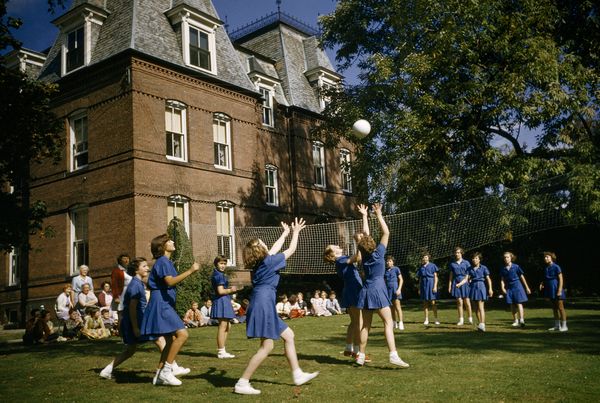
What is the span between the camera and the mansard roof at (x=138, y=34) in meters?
22.1

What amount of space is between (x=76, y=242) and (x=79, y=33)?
30.4 feet

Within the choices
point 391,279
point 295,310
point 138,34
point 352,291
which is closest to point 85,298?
point 391,279

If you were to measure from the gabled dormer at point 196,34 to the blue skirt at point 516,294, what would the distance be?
53.6 ft

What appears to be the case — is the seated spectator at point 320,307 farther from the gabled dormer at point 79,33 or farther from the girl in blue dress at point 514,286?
the gabled dormer at point 79,33

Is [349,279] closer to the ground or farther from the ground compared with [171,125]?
closer to the ground

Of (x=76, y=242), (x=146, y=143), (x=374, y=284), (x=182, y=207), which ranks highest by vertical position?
(x=146, y=143)

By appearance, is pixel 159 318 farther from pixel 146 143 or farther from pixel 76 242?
pixel 76 242

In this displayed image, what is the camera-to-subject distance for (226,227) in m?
24.4

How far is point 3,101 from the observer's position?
1230cm

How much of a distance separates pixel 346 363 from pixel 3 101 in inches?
386

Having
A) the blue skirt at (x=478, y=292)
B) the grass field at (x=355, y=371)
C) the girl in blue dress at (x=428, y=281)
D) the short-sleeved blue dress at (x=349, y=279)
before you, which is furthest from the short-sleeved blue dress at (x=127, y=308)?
the girl in blue dress at (x=428, y=281)

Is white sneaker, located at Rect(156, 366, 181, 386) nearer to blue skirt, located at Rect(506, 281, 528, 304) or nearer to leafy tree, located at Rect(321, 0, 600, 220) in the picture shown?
blue skirt, located at Rect(506, 281, 528, 304)

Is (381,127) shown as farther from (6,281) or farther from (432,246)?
(6,281)

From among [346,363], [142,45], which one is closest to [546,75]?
[346,363]
